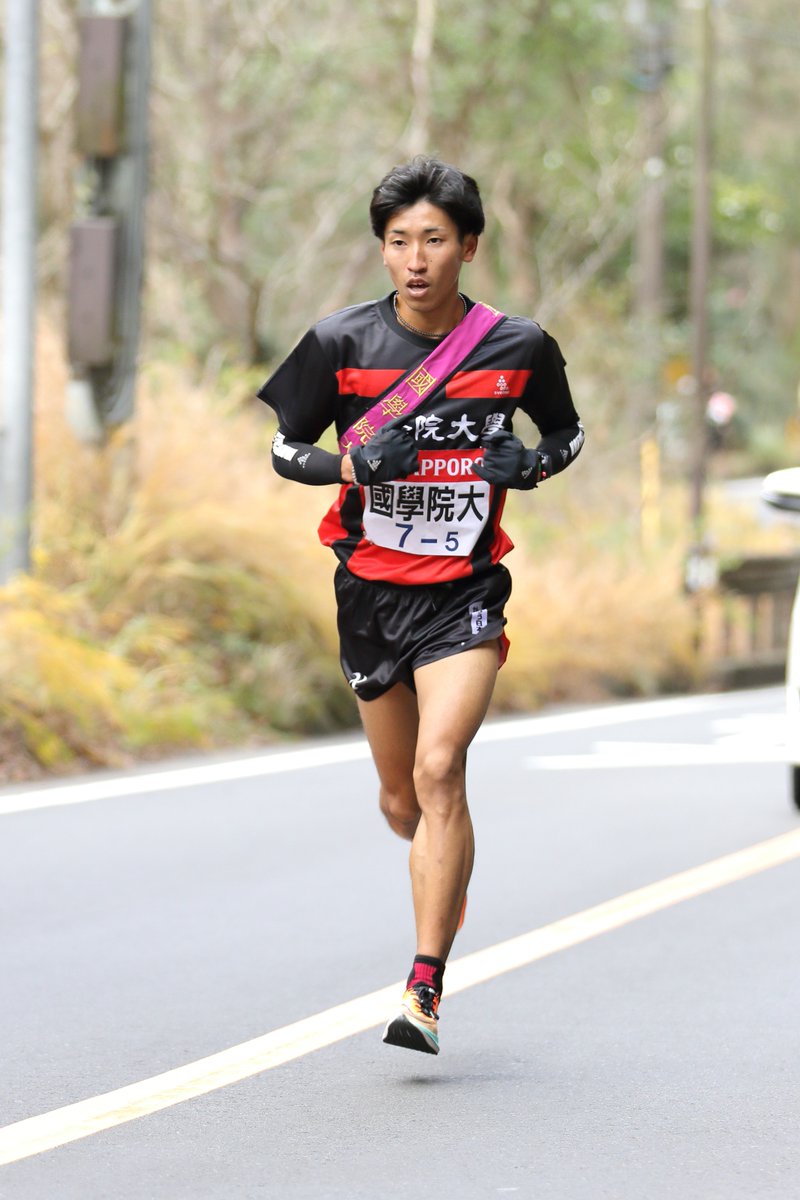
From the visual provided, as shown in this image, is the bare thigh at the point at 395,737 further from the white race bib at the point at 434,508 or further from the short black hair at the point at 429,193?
the short black hair at the point at 429,193

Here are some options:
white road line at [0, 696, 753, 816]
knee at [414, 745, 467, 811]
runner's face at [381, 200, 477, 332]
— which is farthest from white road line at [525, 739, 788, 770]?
runner's face at [381, 200, 477, 332]

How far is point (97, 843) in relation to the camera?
378 inches

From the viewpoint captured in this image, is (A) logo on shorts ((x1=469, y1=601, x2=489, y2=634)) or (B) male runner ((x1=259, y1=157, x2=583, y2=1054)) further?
(A) logo on shorts ((x1=469, y1=601, x2=489, y2=634))

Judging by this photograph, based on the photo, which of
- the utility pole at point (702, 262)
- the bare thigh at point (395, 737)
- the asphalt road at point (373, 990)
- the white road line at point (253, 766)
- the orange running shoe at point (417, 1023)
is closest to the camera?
the asphalt road at point (373, 990)

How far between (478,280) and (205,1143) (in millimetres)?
23496

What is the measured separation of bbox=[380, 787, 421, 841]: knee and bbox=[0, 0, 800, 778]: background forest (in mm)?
5789

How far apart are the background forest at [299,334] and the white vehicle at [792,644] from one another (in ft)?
12.0

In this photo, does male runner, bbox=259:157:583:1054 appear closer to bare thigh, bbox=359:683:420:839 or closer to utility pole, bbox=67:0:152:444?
bare thigh, bbox=359:683:420:839

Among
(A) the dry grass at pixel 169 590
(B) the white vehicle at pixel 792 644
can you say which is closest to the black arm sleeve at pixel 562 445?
(B) the white vehicle at pixel 792 644

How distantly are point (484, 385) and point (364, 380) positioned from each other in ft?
0.93

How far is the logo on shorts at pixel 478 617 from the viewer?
578cm

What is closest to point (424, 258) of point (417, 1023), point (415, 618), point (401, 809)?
point (415, 618)

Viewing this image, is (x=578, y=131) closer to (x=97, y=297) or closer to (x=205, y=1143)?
(x=97, y=297)

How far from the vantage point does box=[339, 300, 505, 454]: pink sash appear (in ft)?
18.4
